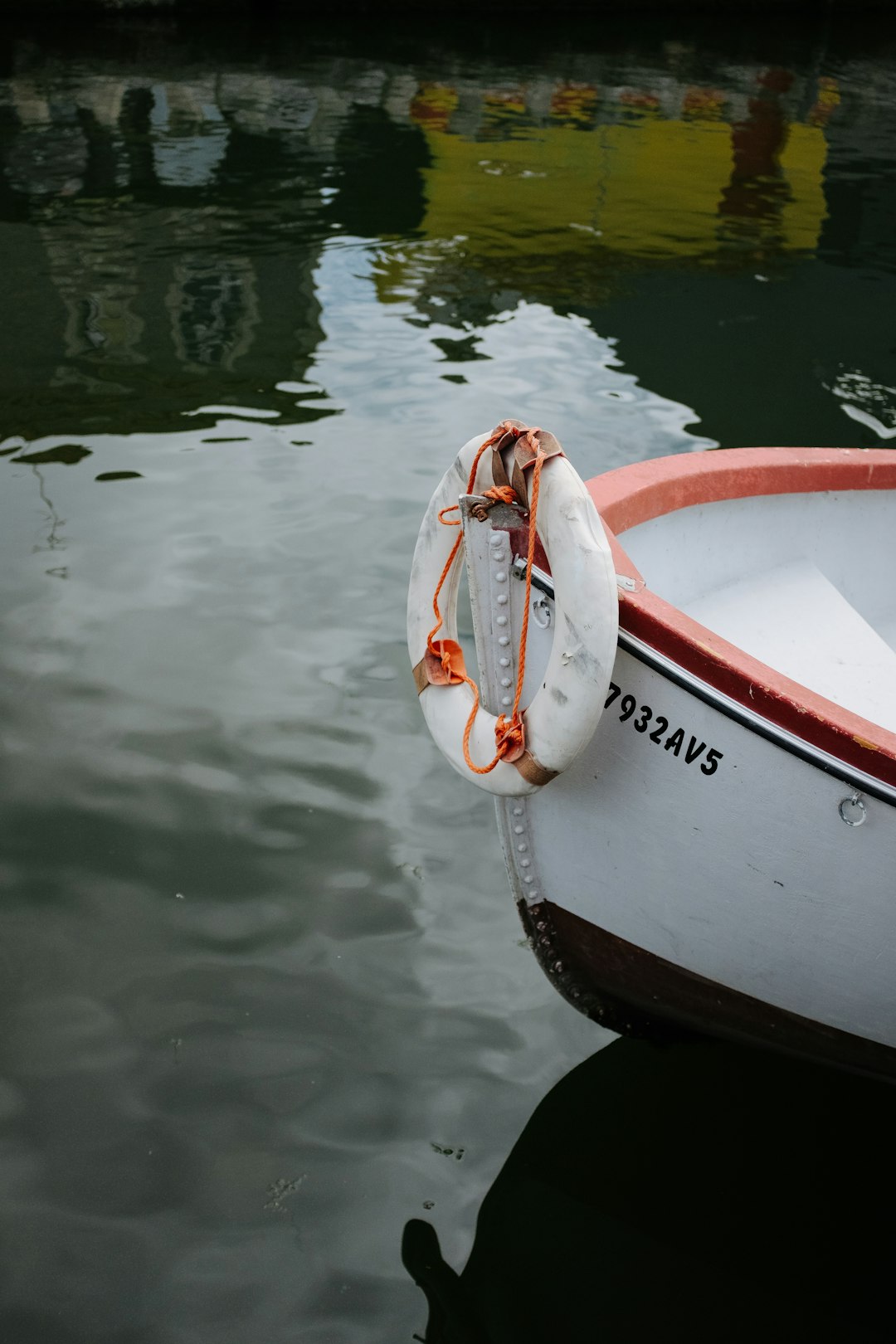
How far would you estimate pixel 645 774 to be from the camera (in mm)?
2689

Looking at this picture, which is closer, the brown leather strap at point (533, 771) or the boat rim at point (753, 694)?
the boat rim at point (753, 694)

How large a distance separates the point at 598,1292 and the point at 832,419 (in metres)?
5.83

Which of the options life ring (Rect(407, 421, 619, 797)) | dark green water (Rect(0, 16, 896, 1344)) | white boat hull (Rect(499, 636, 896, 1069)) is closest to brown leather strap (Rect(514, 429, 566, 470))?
life ring (Rect(407, 421, 619, 797))

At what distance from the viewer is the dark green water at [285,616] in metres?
2.89

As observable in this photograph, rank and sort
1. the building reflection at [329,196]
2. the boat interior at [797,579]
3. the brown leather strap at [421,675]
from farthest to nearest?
the building reflection at [329,196] → the boat interior at [797,579] → the brown leather strap at [421,675]

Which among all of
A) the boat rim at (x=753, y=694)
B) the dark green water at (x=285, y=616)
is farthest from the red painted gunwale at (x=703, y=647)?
the dark green water at (x=285, y=616)

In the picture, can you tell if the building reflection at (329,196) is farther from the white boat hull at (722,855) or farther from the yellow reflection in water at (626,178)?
the white boat hull at (722,855)

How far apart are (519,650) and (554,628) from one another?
204 millimetres

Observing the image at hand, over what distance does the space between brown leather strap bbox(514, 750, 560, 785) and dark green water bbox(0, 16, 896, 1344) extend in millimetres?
1035

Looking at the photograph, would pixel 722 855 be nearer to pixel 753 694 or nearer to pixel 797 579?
pixel 753 694

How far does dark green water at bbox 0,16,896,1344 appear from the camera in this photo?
9.47 ft

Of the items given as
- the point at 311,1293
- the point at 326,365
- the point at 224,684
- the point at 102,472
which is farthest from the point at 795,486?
the point at 326,365

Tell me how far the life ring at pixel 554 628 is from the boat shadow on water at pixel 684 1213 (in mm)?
1059

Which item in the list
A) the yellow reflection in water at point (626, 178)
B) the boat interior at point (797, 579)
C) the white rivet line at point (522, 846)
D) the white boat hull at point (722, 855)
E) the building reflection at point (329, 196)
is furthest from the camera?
the yellow reflection in water at point (626, 178)
